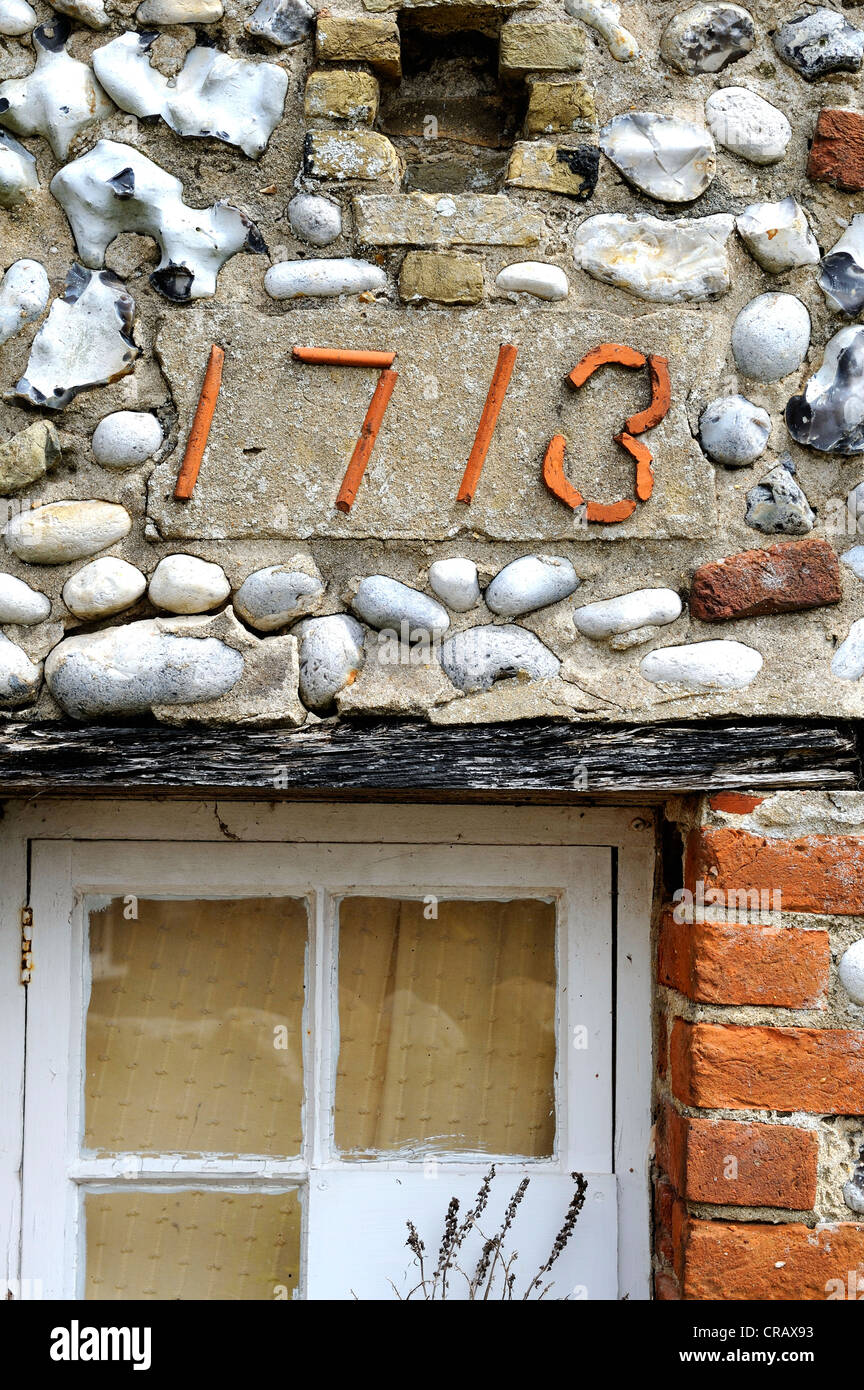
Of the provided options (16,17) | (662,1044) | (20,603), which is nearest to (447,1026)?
(662,1044)

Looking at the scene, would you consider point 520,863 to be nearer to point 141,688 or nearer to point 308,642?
point 308,642

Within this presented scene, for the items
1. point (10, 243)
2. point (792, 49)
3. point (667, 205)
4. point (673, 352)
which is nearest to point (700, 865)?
point (673, 352)

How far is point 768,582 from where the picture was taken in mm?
1519

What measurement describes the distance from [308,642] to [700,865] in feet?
2.07

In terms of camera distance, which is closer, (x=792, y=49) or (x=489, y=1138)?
A: (x=792, y=49)

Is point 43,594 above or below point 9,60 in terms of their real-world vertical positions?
below

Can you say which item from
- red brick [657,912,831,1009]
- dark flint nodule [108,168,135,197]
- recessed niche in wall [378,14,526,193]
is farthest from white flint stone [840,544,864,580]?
dark flint nodule [108,168,135,197]

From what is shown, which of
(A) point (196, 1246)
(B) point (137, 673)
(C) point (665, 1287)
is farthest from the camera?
(A) point (196, 1246)

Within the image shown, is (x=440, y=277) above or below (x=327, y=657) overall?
above

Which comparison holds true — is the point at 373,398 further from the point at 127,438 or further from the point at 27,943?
the point at 27,943

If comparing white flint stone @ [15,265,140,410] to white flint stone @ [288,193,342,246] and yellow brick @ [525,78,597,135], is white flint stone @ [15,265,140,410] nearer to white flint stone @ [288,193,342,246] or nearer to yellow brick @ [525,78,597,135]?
white flint stone @ [288,193,342,246]

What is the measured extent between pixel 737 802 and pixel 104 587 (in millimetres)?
921

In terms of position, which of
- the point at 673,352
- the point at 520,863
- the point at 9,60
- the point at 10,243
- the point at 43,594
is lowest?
the point at 520,863

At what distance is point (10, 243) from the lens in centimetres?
153
